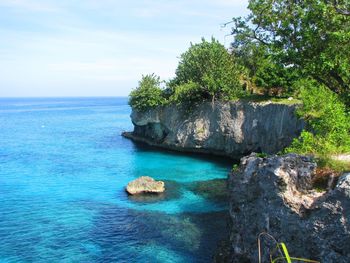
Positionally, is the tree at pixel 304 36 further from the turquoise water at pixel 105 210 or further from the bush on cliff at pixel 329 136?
the turquoise water at pixel 105 210

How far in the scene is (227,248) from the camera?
18.5 metres

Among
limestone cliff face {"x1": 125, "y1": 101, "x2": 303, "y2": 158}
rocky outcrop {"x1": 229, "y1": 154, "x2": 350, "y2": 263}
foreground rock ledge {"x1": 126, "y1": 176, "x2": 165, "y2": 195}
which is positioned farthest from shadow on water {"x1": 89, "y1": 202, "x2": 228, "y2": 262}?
limestone cliff face {"x1": 125, "y1": 101, "x2": 303, "y2": 158}

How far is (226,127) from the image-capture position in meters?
46.0

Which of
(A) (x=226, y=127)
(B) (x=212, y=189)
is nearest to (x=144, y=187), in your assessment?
(B) (x=212, y=189)

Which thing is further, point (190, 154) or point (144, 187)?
point (190, 154)

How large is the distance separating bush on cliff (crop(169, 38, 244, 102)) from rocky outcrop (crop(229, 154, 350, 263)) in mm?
29286

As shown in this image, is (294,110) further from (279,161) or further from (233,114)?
(279,161)

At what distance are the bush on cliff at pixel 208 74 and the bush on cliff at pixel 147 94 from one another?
531cm

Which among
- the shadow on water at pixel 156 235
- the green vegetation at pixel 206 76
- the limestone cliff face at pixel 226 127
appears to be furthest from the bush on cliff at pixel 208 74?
the shadow on water at pixel 156 235

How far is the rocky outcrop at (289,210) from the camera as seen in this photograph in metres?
13.5

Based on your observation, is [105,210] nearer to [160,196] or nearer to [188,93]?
[160,196]

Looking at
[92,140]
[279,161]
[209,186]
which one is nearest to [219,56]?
[209,186]

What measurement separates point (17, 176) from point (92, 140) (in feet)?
90.9

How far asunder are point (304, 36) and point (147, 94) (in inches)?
1650
